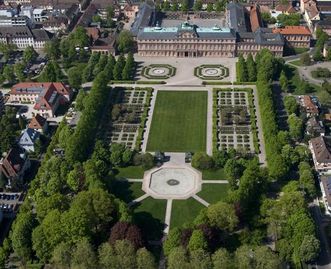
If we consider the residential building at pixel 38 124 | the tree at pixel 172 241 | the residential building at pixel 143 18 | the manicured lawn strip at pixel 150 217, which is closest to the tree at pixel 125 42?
the residential building at pixel 143 18

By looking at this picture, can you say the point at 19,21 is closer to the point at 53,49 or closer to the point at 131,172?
the point at 53,49

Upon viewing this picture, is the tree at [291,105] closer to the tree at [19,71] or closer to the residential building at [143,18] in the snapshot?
the residential building at [143,18]

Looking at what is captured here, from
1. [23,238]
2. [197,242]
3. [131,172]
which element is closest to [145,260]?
[197,242]

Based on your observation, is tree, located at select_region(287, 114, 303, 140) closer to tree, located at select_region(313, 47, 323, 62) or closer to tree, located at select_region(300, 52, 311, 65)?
tree, located at select_region(300, 52, 311, 65)

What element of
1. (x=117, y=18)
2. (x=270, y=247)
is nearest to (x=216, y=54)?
(x=117, y=18)

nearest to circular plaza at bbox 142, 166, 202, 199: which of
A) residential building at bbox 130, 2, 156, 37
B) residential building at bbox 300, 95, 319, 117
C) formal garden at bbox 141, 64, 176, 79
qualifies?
residential building at bbox 300, 95, 319, 117

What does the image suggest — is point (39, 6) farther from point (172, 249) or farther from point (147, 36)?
point (172, 249)
